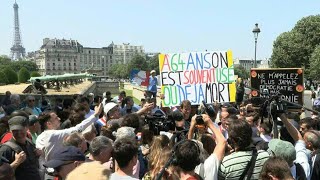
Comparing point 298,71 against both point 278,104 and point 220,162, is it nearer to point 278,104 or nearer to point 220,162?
point 278,104

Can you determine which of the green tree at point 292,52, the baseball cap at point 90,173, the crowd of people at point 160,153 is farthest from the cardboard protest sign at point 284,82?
the green tree at point 292,52

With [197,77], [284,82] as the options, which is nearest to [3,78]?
[284,82]

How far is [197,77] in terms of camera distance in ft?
30.5

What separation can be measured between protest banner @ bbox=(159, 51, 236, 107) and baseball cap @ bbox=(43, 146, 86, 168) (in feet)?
15.6

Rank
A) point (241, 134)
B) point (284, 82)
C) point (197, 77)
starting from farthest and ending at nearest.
Result: 1. point (284, 82)
2. point (197, 77)
3. point (241, 134)

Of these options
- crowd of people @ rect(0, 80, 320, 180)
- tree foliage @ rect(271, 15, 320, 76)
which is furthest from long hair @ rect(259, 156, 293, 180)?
tree foliage @ rect(271, 15, 320, 76)

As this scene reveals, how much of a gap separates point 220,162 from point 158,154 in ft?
2.42

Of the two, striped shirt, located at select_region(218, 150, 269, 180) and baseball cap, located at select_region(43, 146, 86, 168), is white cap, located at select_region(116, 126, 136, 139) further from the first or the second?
striped shirt, located at select_region(218, 150, 269, 180)

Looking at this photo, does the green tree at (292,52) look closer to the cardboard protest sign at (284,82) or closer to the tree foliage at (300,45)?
the tree foliage at (300,45)

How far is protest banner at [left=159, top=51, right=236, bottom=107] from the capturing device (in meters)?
9.14

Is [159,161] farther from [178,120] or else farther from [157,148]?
[178,120]

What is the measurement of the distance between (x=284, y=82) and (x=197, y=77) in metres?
3.95

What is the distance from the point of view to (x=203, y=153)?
4949 millimetres

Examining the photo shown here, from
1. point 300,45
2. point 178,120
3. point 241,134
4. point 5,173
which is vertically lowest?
point 5,173
